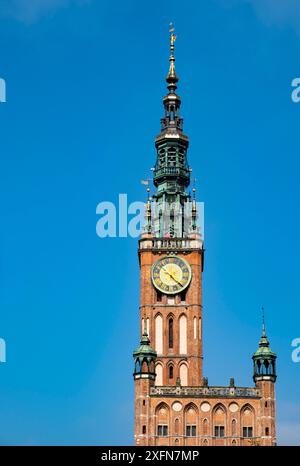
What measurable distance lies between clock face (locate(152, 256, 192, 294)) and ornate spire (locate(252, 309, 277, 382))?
46.0 feet

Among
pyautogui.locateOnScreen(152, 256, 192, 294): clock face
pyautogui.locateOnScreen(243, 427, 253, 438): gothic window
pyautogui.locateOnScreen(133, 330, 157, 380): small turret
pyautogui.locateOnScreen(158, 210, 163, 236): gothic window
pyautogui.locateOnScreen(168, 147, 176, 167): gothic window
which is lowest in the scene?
pyautogui.locateOnScreen(243, 427, 253, 438): gothic window

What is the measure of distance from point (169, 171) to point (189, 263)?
1387cm

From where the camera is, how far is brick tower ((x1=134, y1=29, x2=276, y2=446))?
12875 centimetres

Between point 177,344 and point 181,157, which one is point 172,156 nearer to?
point 181,157

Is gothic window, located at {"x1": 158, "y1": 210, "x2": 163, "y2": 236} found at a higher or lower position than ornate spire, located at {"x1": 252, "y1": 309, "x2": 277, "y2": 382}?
higher

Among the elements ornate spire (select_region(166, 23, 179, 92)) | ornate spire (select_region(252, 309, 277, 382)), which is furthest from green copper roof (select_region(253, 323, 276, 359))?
ornate spire (select_region(166, 23, 179, 92))

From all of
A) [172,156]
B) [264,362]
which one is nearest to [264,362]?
[264,362]

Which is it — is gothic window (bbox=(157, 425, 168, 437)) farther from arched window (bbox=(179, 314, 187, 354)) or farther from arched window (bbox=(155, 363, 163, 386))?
arched window (bbox=(179, 314, 187, 354))

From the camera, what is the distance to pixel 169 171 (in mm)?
150875

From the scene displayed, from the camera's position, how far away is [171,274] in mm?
143625

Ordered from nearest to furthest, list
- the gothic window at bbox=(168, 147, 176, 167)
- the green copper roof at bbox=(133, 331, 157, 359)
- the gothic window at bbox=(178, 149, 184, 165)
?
the green copper roof at bbox=(133, 331, 157, 359) < the gothic window at bbox=(168, 147, 176, 167) < the gothic window at bbox=(178, 149, 184, 165)

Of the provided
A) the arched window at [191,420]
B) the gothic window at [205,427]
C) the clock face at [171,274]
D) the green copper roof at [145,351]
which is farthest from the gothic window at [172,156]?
the gothic window at [205,427]
